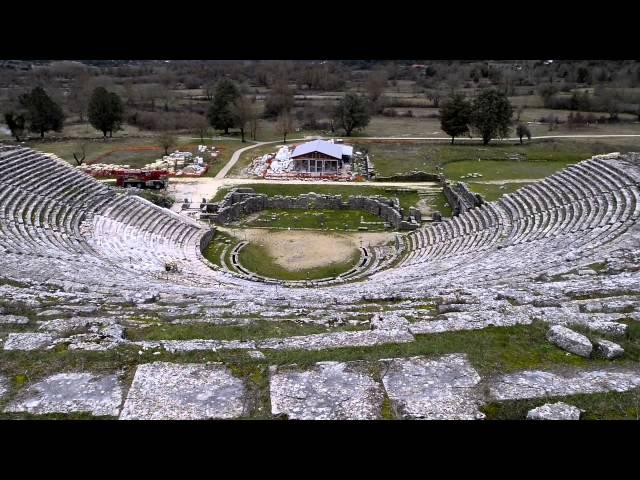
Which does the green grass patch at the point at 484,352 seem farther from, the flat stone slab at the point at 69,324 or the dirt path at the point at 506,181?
the dirt path at the point at 506,181

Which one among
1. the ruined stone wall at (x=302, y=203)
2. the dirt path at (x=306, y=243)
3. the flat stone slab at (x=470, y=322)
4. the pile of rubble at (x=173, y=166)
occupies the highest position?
the pile of rubble at (x=173, y=166)

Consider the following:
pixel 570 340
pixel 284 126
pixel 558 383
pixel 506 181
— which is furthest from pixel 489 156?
pixel 558 383

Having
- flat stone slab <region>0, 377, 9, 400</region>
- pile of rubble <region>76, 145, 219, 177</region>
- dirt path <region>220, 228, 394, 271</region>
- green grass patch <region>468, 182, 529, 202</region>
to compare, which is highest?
pile of rubble <region>76, 145, 219, 177</region>

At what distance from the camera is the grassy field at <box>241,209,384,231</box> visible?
29.8m

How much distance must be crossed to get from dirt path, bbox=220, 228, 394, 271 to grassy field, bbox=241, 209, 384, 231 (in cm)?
106

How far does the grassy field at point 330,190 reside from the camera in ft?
116

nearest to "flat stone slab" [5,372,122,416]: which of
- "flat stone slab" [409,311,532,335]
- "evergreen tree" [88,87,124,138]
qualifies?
"flat stone slab" [409,311,532,335]

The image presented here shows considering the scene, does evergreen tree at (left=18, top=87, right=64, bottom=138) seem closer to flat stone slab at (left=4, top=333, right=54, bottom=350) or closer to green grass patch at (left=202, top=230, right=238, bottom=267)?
green grass patch at (left=202, top=230, right=238, bottom=267)

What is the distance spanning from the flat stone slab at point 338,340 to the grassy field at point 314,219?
20.6 m

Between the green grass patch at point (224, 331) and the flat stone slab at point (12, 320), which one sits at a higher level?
the flat stone slab at point (12, 320)

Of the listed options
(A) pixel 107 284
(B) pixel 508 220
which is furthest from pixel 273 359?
(B) pixel 508 220

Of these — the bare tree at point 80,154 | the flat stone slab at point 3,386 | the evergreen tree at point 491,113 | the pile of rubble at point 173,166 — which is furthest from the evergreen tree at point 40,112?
the flat stone slab at point 3,386

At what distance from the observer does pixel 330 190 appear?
36688mm

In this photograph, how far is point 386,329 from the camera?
9148 mm
